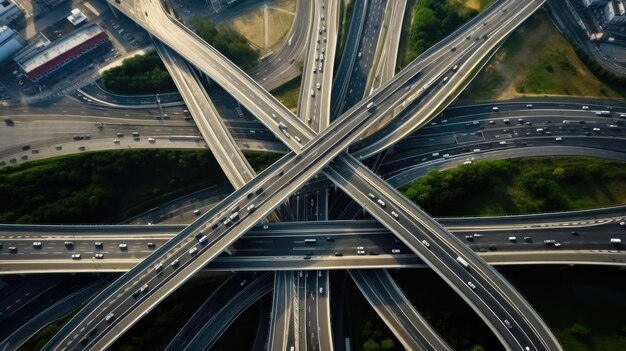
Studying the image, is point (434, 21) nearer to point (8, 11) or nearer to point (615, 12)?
point (615, 12)

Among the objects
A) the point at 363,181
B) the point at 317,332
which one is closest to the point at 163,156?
the point at 363,181

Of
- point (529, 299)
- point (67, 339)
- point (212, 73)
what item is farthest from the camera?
point (212, 73)

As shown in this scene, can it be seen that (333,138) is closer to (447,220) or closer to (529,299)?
(447,220)

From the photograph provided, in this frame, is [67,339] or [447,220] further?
[447,220]

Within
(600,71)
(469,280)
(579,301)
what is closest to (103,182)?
(469,280)

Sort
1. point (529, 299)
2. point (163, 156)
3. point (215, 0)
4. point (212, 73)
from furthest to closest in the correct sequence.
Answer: point (215, 0), point (212, 73), point (163, 156), point (529, 299)

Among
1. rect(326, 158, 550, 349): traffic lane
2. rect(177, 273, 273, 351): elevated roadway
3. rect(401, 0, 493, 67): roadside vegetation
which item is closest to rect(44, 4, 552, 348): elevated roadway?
rect(177, 273, 273, 351): elevated roadway

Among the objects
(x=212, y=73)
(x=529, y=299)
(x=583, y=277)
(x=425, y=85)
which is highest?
(x=425, y=85)

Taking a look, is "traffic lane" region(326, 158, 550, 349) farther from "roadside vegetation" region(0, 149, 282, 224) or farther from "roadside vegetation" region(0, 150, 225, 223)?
"roadside vegetation" region(0, 150, 225, 223)
